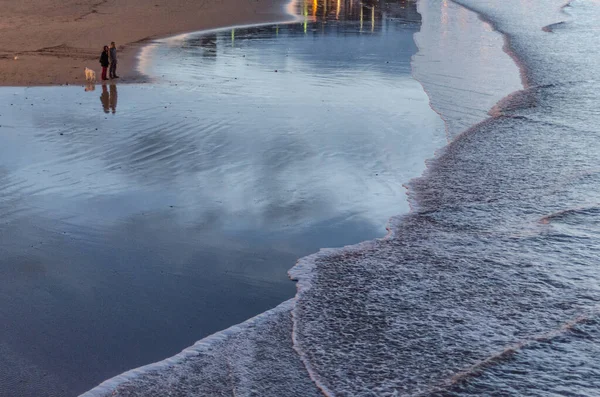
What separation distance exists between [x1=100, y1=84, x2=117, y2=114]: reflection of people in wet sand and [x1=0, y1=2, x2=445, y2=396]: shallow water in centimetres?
10

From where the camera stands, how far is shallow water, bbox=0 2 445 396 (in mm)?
7477

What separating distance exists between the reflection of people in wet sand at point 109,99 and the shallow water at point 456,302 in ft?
26.3

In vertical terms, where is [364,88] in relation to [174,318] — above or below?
above

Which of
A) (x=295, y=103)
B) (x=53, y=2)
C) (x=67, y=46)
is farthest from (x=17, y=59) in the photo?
(x=53, y=2)

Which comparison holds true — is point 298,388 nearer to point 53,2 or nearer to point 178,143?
point 178,143

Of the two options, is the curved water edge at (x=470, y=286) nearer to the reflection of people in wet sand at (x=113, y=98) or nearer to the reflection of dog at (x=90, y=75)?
the reflection of people in wet sand at (x=113, y=98)

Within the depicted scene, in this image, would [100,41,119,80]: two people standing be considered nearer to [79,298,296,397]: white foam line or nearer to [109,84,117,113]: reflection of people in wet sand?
[109,84,117,113]: reflection of people in wet sand

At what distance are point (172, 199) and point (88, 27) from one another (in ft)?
78.5

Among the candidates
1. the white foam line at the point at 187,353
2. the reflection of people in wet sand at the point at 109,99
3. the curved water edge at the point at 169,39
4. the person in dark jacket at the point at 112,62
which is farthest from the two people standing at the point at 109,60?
the white foam line at the point at 187,353

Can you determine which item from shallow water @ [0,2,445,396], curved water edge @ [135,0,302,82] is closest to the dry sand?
curved water edge @ [135,0,302,82]

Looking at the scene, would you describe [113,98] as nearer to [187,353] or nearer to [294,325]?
[294,325]

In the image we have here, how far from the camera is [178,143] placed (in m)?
14.1

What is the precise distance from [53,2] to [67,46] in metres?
14.0

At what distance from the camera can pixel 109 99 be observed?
18.4 m
